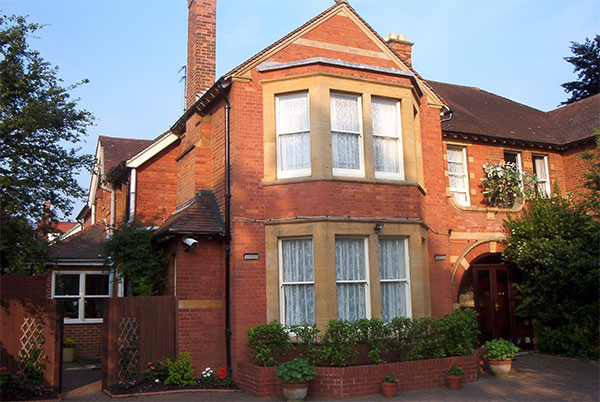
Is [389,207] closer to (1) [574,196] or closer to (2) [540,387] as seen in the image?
(2) [540,387]

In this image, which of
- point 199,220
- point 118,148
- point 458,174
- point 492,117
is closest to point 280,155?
point 199,220

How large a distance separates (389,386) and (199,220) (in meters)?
5.54

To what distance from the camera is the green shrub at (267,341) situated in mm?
11289

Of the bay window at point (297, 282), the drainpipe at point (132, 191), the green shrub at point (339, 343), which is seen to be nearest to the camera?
the green shrub at point (339, 343)

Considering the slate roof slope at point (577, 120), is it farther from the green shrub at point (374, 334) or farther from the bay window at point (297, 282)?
the bay window at point (297, 282)

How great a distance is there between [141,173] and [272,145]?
5516 millimetres

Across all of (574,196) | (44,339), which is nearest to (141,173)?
(44,339)

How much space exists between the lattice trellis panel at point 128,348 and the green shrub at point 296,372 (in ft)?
10.9

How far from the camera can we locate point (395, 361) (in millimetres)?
12117

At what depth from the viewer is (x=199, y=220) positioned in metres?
12.9

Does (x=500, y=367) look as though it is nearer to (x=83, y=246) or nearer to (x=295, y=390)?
(x=295, y=390)

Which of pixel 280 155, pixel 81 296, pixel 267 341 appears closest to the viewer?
pixel 267 341

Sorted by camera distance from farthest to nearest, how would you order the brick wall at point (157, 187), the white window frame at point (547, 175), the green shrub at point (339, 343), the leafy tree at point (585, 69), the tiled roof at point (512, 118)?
1. the leafy tree at point (585, 69)
2. the white window frame at point (547, 175)
3. the tiled roof at point (512, 118)
4. the brick wall at point (157, 187)
5. the green shrub at point (339, 343)

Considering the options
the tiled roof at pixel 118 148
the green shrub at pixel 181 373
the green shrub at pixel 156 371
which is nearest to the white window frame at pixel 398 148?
the green shrub at pixel 181 373
